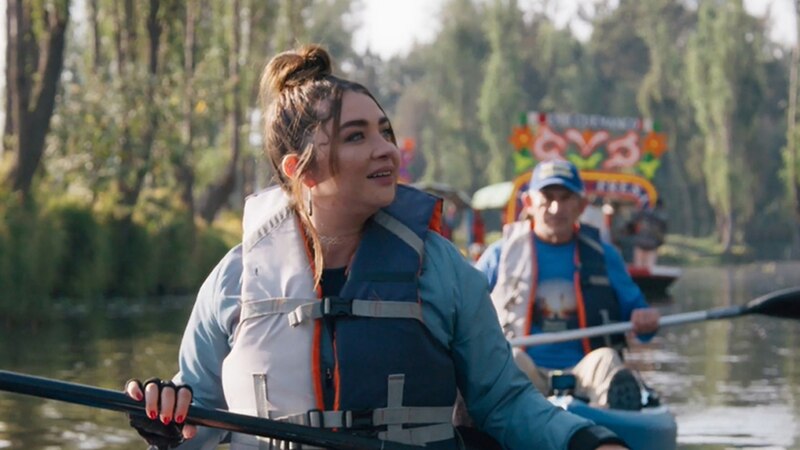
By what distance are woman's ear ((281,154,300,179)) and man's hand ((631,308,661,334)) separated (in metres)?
3.89

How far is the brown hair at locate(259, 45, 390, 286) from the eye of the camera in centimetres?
348

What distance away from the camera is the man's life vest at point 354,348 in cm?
342

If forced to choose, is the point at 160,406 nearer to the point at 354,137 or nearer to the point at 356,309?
the point at 356,309

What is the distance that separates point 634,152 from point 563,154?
62.8 inches

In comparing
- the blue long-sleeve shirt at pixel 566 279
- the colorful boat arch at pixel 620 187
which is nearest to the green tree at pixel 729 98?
the colorful boat arch at pixel 620 187

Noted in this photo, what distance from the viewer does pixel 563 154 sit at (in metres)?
26.4

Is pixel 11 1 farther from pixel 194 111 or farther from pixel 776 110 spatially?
pixel 776 110

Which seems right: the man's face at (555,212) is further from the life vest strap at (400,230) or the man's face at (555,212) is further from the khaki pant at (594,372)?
the life vest strap at (400,230)

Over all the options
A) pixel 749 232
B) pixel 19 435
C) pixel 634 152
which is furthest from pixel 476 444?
pixel 749 232

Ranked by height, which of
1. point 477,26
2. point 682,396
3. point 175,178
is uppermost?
point 477,26

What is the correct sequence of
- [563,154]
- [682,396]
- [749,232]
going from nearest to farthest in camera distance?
1. [682,396]
2. [563,154]
3. [749,232]

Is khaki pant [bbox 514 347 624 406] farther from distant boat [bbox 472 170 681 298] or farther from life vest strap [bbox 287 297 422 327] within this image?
distant boat [bbox 472 170 681 298]

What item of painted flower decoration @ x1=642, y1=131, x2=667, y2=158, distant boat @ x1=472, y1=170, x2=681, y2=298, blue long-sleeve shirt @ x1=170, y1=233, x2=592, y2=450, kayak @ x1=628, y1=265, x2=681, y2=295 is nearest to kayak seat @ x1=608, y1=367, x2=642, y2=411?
blue long-sleeve shirt @ x1=170, y1=233, x2=592, y2=450

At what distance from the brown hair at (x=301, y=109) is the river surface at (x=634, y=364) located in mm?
5415
